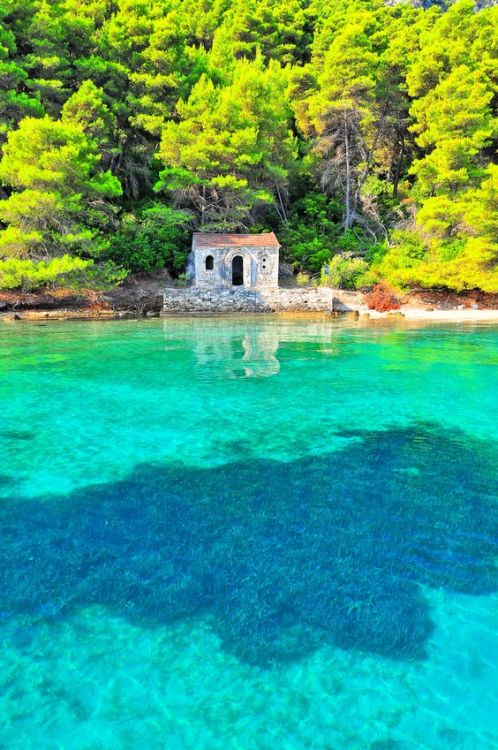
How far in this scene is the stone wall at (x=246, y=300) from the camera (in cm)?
2936

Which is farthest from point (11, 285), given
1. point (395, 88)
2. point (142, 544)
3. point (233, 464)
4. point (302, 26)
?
point (302, 26)

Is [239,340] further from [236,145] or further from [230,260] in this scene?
[236,145]

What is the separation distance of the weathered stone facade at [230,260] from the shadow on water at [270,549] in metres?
24.1

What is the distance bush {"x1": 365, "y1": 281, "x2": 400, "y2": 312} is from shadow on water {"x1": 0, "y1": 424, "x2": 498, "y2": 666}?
75.3 ft

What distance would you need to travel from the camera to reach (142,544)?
509cm

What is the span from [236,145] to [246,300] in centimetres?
1003

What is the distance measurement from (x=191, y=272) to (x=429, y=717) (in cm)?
2969

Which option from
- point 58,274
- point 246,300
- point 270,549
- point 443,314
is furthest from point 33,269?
point 270,549

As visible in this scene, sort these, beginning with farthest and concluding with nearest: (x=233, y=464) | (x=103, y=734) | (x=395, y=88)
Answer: (x=395, y=88), (x=233, y=464), (x=103, y=734)

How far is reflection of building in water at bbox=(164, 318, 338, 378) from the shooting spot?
47.7 ft

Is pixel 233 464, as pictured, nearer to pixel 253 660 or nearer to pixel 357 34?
pixel 253 660

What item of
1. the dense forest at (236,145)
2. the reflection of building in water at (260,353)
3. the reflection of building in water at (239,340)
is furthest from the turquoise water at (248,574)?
the dense forest at (236,145)

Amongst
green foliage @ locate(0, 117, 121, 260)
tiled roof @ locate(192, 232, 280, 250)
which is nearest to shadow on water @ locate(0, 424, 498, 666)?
green foliage @ locate(0, 117, 121, 260)

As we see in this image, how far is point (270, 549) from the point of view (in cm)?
502
